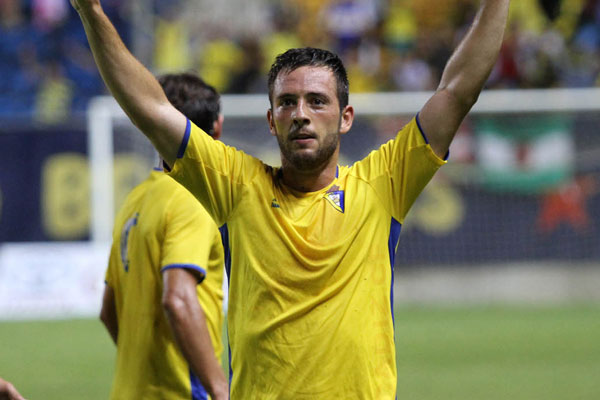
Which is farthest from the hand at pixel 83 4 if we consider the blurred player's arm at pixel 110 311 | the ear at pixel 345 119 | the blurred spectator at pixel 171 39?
the blurred spectator at pixel 171 39

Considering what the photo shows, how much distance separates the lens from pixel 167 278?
4.16 meters

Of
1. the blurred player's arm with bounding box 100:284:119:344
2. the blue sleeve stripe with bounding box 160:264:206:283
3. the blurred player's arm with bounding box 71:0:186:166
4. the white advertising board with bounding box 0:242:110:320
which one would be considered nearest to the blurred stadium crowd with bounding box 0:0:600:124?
the white advertising board with bounding box 0:242:110:320

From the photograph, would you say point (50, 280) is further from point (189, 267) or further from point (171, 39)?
point (189, 267)

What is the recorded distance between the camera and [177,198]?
173 inches

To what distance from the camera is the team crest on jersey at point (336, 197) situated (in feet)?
11.6

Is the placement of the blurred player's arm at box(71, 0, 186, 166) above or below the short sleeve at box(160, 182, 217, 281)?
above

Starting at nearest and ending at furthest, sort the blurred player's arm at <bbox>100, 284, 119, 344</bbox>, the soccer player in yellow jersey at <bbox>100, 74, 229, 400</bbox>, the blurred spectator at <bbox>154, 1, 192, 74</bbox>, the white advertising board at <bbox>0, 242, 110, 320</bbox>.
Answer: the soccer player in yellow jersey at <bbox>100, 74, 229, 400</bbox>, the blurred player's arm at <bbox>100, 284, 119, 344</bbox>, the white advertising board at <bbox>0, 242, 110, 320</bbox>, the blurred spectator at <bbox>154, 1, 192, 74</bbox>

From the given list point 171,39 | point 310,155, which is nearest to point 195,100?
point 310,155

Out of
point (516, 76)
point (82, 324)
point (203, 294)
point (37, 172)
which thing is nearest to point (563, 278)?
point (516, 76)

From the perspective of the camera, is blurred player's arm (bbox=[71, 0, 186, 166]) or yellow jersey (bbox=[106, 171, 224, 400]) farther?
yellow jersey (bbox=[106, 171, 224, 400])

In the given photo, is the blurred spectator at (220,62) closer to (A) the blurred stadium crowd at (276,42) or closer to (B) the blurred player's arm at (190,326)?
(A) the blurred stadium crowd at (276,42)

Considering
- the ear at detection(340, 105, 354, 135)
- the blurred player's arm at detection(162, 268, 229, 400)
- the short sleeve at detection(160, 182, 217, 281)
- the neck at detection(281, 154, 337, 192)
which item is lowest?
the blurred player's arm at detection(162, 268, 229, 400)

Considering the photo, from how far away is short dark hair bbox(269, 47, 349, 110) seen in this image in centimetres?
355

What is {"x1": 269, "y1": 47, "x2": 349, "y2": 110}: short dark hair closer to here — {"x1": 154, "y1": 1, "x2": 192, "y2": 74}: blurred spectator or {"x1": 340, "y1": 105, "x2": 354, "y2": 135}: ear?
{"x1": 340, "y1": 105, "x2": 354, "y2": 135}: ear
